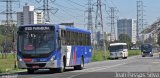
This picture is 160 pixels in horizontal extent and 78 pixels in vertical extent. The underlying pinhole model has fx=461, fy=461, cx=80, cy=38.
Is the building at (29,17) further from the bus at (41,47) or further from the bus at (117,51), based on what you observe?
the bus at (41,47)

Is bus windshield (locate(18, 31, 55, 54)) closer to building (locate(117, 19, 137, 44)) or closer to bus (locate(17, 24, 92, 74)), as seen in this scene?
bus (locate(17, 24, 92, 74))

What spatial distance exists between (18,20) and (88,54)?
43254 millimetres

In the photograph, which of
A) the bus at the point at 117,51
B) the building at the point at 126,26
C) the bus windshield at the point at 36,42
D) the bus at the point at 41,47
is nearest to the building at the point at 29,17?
the bus at the point at 117,51

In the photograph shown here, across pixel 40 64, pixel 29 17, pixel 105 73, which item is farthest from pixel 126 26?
pixel 40 64

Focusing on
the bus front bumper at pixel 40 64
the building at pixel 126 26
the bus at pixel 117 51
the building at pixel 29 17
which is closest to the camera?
the bus front bumper at pixel 40 64

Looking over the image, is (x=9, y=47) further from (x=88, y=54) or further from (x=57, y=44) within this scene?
(x=57, y=44)

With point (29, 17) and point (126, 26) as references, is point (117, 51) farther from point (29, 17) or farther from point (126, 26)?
point (126, 26)

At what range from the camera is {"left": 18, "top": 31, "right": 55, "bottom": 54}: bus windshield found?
97.8ft

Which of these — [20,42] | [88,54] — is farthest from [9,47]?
[20,42]

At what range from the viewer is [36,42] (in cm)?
2984

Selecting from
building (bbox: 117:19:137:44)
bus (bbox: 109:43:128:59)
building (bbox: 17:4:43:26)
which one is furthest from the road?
building (bbox: 117:19:137:44)

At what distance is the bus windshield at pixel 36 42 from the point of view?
2980cm

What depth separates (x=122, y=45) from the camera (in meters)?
79.4

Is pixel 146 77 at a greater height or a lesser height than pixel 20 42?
lesser
